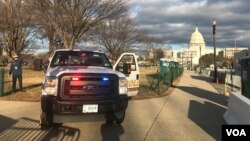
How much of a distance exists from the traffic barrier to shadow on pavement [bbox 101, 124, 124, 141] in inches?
106

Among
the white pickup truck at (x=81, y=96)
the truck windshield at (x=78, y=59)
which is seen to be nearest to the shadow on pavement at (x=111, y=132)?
the white pickup truck at (x=81, y=96)

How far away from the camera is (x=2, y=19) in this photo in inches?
1624

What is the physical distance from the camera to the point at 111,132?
31.4 ft

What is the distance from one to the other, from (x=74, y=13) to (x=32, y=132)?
1657 centimetres

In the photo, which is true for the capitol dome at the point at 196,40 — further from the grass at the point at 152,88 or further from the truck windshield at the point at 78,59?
the truck windshield at the point at 78,59

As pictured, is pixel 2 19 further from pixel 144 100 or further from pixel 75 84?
pixel 75 84

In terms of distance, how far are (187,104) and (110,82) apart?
7222 mm

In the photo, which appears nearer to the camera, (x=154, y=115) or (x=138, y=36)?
(x=154, y=115)

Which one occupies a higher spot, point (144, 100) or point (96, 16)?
point (96, 16)

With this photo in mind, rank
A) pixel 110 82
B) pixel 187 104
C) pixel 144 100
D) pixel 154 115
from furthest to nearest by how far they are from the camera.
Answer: pixel 144 100
pixel 187 104
pixel 154 115
pixel 110 82

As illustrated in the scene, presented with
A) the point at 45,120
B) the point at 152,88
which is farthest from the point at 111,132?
the point at 152,88

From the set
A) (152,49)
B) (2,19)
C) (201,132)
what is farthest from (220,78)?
(152,49)

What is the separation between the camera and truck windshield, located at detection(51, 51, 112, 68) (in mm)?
10789

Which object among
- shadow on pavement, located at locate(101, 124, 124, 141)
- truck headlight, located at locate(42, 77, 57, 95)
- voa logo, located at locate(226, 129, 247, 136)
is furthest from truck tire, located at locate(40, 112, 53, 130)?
voa logo, located at locate(226, 129, 247, 136)
